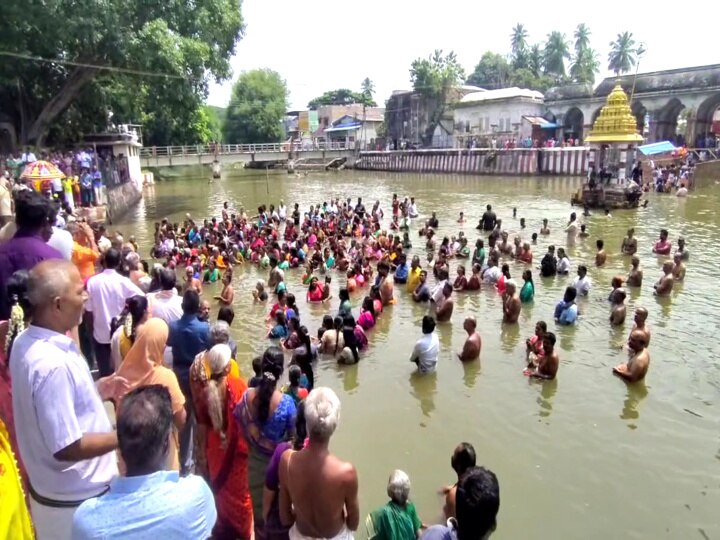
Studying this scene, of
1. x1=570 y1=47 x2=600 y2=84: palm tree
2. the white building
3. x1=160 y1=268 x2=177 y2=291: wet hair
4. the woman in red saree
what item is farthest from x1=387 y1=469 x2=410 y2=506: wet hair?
x1=570 y1=47 x2=600 y2=84: palm tree

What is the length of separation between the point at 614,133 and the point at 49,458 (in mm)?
30227

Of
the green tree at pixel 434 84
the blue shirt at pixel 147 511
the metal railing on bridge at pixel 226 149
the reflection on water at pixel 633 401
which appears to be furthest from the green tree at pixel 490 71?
the blue shirt at pixel 147 511

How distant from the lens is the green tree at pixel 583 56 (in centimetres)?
8125

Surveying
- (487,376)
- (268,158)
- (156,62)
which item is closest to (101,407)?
(487,376)

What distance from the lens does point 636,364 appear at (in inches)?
331

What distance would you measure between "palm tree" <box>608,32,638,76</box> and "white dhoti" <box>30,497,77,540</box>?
8914 cm

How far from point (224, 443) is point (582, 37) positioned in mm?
92683

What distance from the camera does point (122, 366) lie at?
4.28 m

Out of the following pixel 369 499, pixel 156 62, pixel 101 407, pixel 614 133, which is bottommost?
pixel 369 499

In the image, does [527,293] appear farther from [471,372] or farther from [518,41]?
[518,41]

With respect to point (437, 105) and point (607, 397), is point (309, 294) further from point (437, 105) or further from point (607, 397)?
point (437, 105)

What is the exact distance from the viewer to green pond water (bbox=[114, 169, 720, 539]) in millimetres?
5906

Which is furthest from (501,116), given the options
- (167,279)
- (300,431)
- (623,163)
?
(300,431)

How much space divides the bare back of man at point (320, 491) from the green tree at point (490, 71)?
8849 cm
